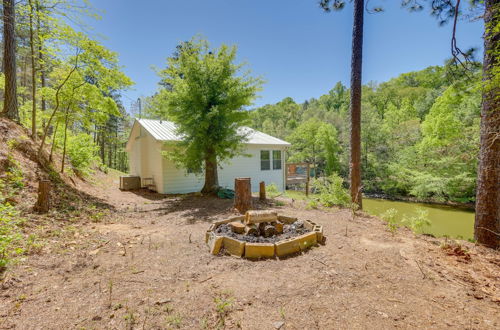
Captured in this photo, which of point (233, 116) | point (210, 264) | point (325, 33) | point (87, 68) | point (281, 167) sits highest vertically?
point (325, 33)

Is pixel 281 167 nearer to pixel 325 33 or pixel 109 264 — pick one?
pixel 325 33

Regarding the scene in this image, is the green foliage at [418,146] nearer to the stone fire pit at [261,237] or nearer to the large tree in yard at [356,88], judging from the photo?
the large tree in yard at [356,88]

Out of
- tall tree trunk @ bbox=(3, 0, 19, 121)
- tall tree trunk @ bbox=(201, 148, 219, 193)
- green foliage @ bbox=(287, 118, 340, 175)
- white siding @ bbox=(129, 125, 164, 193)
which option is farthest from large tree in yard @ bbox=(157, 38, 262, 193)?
green foliage @ bbox=(287, 118, 340, 175)

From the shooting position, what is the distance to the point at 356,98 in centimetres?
657

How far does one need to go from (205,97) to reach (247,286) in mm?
6143

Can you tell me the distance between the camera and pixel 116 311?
78.5 inches

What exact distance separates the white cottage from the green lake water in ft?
18.0

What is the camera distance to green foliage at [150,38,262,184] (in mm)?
7316

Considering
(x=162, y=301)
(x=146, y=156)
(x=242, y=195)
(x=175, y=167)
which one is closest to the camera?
(x=162, y=301)

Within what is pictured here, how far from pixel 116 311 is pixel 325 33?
1247cm

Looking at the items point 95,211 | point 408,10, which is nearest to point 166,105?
point 95,211

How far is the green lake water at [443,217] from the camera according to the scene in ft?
28.3

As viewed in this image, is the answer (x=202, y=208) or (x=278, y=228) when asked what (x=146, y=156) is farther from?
(x=278, y=228)

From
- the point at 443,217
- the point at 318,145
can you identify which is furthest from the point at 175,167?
the point at 318,145
